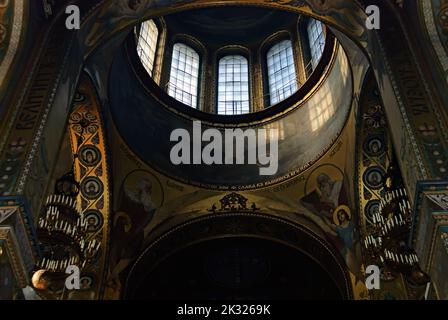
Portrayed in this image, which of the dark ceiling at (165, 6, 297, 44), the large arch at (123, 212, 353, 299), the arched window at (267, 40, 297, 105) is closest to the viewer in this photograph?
the large arch at (123, 212, 353, 299)

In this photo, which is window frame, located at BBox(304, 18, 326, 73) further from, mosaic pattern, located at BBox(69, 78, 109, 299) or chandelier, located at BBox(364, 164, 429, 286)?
mosaic pattern, located at BBox(69, 78, 109, 299)

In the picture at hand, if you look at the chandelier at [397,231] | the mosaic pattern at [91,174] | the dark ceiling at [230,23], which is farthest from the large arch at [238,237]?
the dark ceiling at [230,23]

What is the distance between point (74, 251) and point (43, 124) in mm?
4550

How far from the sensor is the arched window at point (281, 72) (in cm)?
1602

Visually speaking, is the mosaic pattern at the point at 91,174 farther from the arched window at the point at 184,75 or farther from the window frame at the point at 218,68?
the window frame at the point at 218,68

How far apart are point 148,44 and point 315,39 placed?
15.4 feet

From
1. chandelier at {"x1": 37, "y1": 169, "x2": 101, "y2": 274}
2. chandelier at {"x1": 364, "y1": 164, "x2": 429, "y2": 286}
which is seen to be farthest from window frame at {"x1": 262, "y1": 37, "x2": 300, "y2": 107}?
chandelier at {"x1": 37, "y1": 169, "x2": 101, "y2": 274}

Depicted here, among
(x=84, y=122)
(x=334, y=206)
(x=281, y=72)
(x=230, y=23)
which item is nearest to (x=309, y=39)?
(x=281, y=72)

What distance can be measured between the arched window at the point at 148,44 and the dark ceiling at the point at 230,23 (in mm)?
1281

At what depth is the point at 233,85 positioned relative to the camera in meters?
17.2

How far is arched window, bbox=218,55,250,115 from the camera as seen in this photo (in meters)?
16.4

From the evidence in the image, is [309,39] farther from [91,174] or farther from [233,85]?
[91,174]

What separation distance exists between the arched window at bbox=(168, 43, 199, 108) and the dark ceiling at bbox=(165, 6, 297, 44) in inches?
29.6

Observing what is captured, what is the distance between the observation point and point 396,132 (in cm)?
820
